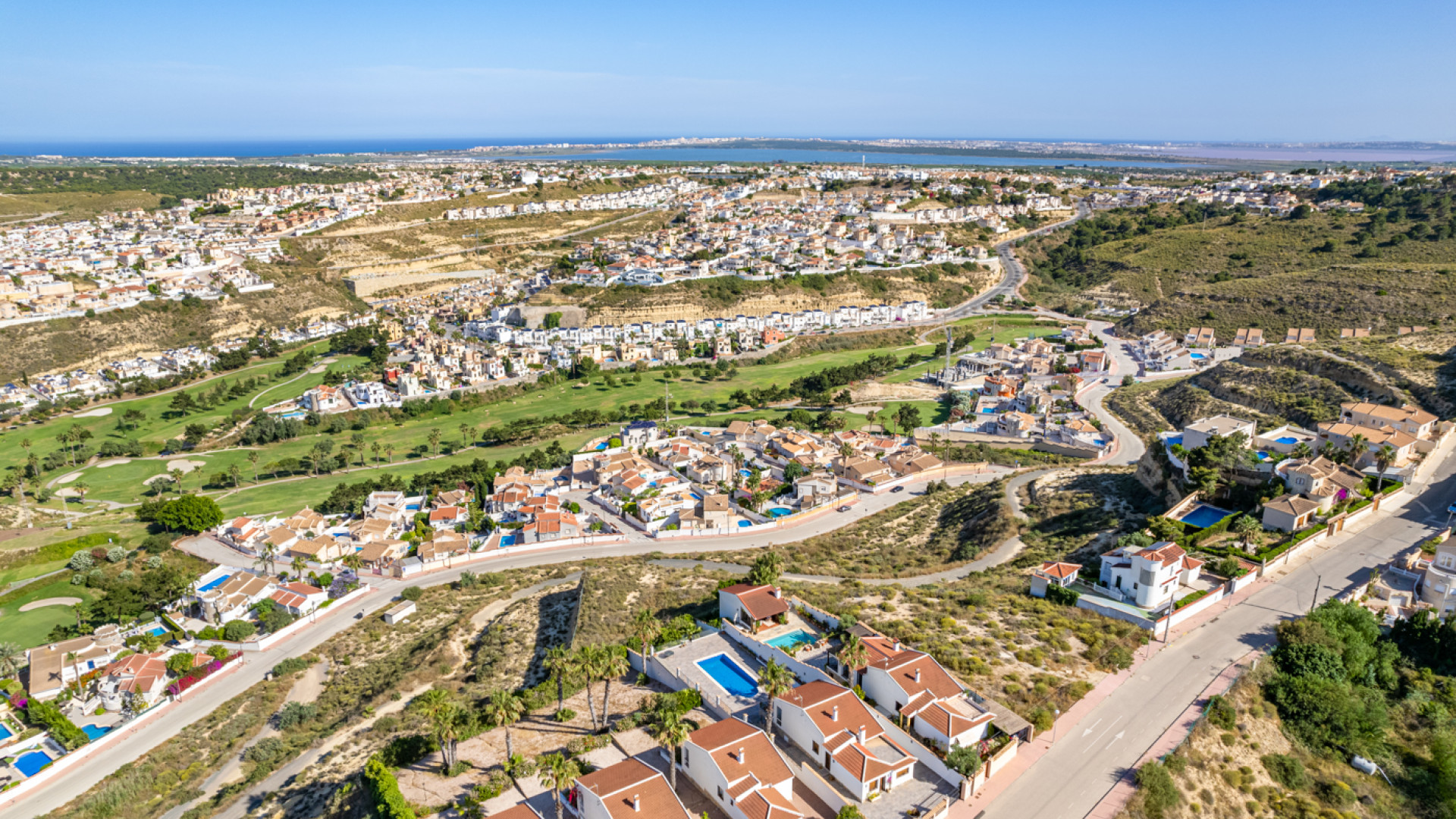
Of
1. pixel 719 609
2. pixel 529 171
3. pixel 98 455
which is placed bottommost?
pixel 98 455

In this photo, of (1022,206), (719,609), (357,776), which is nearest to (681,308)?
(719,609)

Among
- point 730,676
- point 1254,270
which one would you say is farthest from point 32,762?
point 1254,270

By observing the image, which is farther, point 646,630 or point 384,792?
point 646,630

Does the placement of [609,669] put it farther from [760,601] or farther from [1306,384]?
[1306,384]

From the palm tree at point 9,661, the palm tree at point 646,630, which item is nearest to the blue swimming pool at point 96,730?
the palm tree at point 9,661

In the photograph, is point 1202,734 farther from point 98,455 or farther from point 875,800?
point 98,455

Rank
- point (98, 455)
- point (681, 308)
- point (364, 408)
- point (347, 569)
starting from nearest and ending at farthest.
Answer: point (347, 569), point (98, 455), point (364, 408), point (681, 308)
